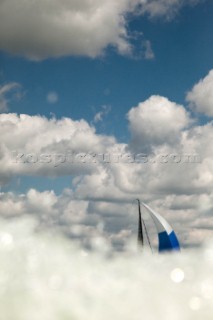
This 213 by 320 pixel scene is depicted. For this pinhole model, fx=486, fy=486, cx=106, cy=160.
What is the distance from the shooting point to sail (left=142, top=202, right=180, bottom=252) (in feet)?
218

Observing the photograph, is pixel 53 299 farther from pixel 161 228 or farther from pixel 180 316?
pixel 161 228

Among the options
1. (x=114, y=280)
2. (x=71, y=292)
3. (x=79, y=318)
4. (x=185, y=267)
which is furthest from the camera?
(x=185, y=267)

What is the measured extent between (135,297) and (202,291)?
789 cm

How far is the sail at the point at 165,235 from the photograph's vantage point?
66.3 meters

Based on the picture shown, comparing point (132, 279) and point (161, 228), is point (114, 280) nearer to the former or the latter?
point (132, 279)

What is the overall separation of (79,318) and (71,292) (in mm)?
3537

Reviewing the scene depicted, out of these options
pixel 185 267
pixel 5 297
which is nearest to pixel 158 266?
pixel 185 267

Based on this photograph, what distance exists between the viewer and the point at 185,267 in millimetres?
54562

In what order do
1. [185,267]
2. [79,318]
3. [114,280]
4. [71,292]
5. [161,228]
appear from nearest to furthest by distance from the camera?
[79,318] → [71,292] → [114,280] → [185,267] → [161,228]

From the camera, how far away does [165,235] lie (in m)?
67.2

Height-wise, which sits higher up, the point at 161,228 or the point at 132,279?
the point at 161,228

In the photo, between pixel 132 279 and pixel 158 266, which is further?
pixel 158 266

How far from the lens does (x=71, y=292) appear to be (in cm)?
4753


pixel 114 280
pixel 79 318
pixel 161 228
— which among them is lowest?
pixel 79 318
